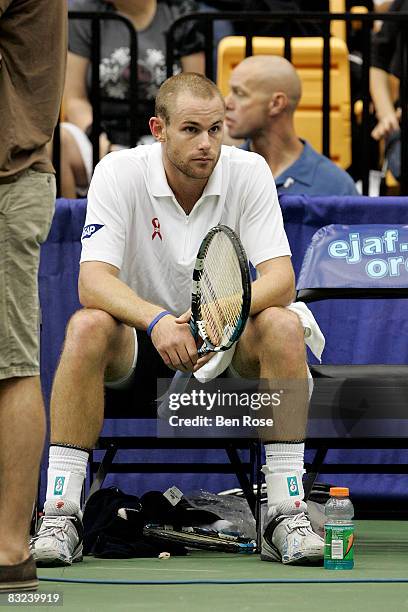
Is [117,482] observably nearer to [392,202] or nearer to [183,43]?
[392,202]

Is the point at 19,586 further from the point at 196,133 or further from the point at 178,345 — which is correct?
the point at 196,133

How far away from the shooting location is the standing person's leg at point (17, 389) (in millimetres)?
3736

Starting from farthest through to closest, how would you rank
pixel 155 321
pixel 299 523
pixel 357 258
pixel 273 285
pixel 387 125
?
pixel 387 125, pixel 357 258, pixel 273 285, pixel 155 321, pixel 299 523

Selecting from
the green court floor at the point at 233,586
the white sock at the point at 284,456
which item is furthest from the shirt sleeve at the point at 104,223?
the green court floor at the point at 233,586

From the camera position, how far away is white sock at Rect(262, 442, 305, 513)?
4.78m

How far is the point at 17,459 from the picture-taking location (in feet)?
12.3

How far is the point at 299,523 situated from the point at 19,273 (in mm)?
1417

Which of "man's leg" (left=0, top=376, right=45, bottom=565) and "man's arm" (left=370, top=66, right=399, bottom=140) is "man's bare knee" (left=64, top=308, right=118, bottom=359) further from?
"man's arm" (left=370, top=66, right=399, bottom=140)

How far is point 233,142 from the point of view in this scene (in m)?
7.64

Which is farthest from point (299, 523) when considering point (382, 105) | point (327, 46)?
point (382, 105)

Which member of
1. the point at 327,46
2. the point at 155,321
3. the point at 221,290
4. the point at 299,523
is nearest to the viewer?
the point at 221,290

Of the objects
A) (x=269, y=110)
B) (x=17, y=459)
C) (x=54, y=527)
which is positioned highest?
(x=269, y=110)

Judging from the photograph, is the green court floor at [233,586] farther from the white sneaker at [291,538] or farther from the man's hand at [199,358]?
the man's hand at [199,358]

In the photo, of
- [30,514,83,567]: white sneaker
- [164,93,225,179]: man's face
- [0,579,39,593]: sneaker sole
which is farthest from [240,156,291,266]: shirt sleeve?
[0,579,39,593]: sneaker sole
